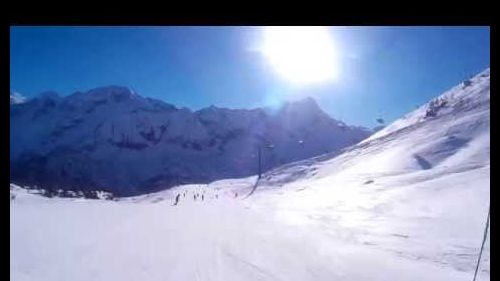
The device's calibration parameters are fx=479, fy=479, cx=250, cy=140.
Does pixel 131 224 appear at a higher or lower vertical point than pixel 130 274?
higher

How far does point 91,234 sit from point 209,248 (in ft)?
5.65

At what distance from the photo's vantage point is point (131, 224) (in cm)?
858

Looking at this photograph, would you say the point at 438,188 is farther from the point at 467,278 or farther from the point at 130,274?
the point at 130,274

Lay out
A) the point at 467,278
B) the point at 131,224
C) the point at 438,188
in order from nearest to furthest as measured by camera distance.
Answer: the point at 467,278 < the point at 131,224 < the point at 438,188

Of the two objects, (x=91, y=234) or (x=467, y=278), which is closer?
(x=467, y=278)

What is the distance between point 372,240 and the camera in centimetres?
985
